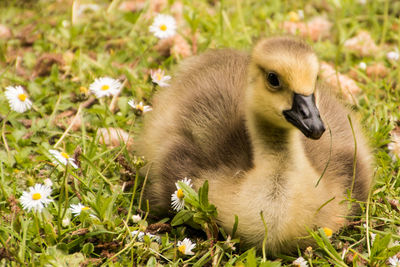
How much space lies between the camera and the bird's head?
5.76 ft

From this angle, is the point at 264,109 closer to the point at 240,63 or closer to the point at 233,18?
the point at 240,63

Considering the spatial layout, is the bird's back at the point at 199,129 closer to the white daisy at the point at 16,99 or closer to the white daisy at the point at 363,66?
the white daisy at the point at 16,99

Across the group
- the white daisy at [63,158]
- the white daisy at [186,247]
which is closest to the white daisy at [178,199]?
the white daisy at [186,247]

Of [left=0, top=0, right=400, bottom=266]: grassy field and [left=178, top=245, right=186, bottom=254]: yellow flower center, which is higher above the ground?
[left=0, top=0, right=400, bottom=266]: grassy field

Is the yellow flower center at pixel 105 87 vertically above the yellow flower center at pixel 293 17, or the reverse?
the yellow flower center at pixel 293 17

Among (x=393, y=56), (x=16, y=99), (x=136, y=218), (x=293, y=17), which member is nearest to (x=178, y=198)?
(x=136, y=218)

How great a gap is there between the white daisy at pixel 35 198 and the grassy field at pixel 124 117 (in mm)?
46

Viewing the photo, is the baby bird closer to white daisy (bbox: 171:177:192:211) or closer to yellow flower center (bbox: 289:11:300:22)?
white daisy (bbox: 171:177:192:211)

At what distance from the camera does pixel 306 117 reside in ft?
5.72

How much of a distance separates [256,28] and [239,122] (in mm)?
1631

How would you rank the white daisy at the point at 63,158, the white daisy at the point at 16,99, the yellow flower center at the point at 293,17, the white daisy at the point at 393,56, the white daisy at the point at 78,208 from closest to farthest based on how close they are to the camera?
the white daisy at the point at 78,208
the white daisy at the point at 63,158
the white daisy at the point at 16,99
the white daisy at the point at 393,56
the yellow flower center at the point at 293,17

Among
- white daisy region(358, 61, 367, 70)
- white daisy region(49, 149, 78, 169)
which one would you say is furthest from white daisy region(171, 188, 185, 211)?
white daisy region(358, 61, 367, 70)

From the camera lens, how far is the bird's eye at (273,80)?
1.83 meters

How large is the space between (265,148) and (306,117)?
0.24 m
